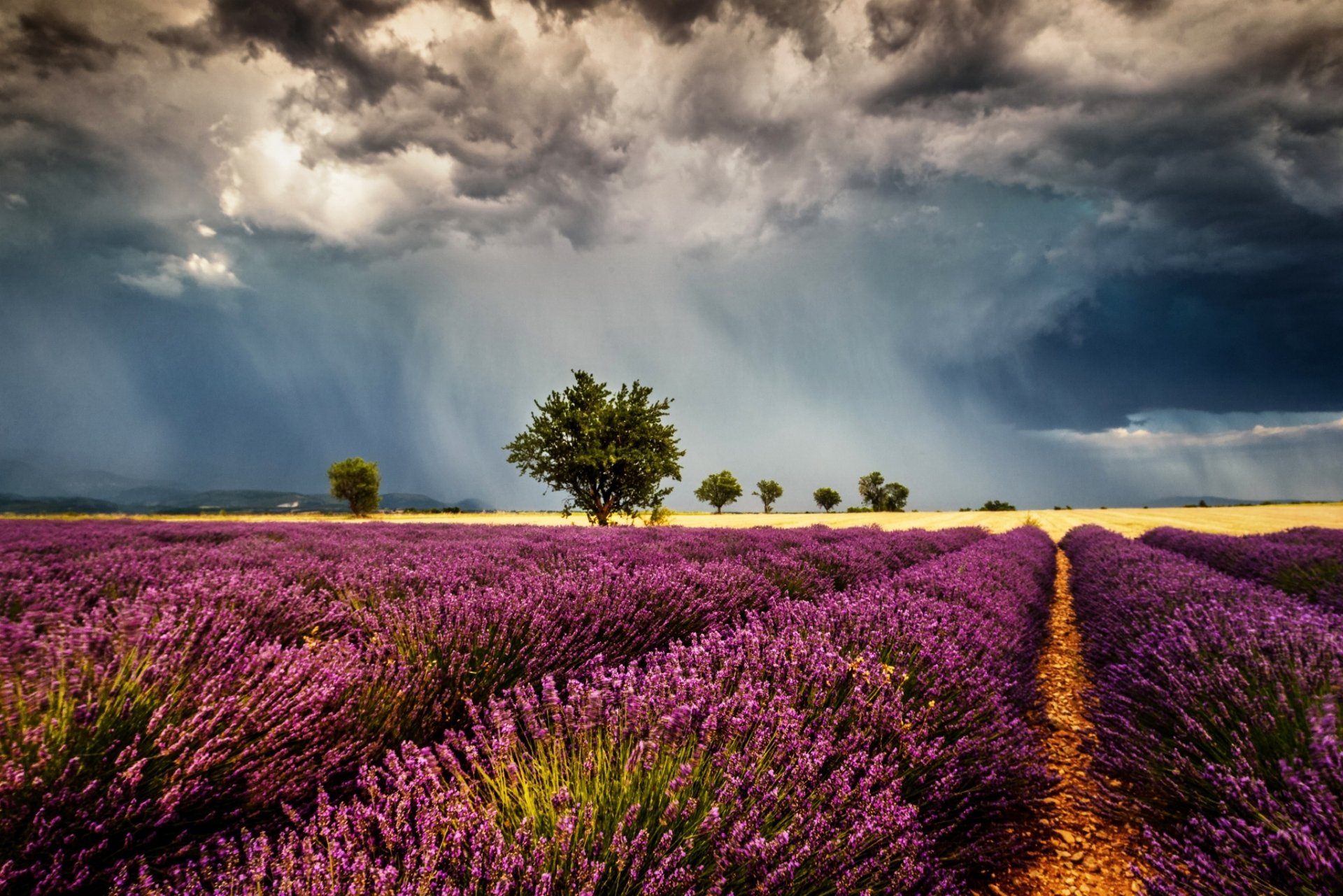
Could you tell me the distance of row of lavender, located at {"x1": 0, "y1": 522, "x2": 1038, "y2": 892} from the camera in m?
1.35

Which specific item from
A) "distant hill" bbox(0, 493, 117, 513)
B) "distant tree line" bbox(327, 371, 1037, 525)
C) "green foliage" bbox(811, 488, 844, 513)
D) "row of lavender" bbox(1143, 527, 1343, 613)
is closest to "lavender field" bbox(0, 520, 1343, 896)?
"row of lavender" bbox(1143, 527, 1343, 613)

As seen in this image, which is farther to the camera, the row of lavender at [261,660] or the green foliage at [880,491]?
the green foliage at [880,491]

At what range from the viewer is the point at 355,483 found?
4300 centimetres

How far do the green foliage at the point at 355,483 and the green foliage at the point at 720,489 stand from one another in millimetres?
34718

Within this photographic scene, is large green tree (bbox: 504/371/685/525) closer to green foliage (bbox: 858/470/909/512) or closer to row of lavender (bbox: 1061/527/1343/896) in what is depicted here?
row of lavender (bbox: 1061/527/1343/896)

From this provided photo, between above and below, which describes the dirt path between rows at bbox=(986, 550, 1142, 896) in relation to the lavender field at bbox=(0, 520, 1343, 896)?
below

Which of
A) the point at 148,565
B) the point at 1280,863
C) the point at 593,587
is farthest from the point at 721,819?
the point at 148,565

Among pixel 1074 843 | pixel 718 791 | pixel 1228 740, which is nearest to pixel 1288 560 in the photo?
pixel 1228 740

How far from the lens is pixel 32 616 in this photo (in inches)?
94.7

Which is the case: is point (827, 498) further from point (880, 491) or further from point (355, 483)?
point (355, 483)

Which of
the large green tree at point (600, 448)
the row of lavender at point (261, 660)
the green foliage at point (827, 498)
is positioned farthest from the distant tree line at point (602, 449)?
the green foliage at point (827, 498)

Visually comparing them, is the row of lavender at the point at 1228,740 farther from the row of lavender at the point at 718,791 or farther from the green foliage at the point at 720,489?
the green foliage at the point at 720,489

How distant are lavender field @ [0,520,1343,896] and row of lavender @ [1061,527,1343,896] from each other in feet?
0.05

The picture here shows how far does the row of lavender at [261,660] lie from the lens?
1351mm
